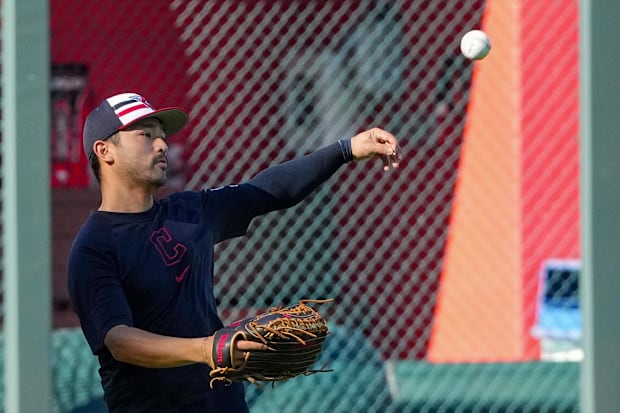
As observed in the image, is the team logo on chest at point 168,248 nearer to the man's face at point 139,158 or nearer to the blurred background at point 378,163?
the man's face at point 139,158

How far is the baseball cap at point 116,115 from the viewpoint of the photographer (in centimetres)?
302

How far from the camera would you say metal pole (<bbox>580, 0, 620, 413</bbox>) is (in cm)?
310

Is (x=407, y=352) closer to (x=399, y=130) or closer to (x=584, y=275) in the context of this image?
(x=399, y=130)

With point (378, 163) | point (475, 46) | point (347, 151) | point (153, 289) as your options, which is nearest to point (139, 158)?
point (153, 289)

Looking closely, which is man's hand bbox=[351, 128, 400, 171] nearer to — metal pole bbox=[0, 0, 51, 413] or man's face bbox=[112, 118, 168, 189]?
man's face bbox=[112, 118, 168, 189]

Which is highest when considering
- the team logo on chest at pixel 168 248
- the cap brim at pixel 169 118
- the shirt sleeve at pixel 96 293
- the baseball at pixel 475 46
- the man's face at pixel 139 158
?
the baseball at pixel 475 46

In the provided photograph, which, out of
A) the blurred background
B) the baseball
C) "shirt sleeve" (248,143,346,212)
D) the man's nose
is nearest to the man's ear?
the man's nose

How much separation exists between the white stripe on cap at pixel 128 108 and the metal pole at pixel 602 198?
4.04 ft

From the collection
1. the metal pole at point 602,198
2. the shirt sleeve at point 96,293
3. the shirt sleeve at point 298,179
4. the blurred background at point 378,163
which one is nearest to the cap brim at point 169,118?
the shirt sleeve at point 298,179

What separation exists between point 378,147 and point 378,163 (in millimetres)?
4365

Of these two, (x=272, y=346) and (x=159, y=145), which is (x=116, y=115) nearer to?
(x=159, y=145)

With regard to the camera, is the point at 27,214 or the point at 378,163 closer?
the point at 27,214

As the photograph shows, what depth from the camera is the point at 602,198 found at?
3.11m

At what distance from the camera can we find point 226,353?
99.9 inches
